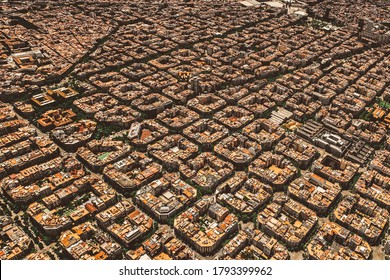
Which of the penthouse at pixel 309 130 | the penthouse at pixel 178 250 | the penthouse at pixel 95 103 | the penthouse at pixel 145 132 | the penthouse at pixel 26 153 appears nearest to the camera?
the penthouse at pixel 178 250

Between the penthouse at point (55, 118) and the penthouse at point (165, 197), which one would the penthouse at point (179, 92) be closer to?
the penthouse at point (55, 118)

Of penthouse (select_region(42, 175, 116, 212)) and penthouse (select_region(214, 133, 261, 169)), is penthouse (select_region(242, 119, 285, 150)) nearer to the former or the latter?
penthouse (select_region(214, 133, 261, 169))

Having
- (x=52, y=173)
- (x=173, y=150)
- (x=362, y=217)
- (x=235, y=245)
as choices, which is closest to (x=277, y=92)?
(x=173, y=150)

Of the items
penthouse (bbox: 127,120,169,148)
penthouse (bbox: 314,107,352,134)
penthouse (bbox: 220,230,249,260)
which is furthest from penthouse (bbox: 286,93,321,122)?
penthouse (bbox: 220,230,249,260)

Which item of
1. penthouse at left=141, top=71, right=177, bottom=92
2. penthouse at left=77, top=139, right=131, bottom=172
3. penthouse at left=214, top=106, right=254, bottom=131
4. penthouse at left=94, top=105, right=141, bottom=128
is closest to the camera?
penthouse at left=77, top=139, right=131, bottom=172

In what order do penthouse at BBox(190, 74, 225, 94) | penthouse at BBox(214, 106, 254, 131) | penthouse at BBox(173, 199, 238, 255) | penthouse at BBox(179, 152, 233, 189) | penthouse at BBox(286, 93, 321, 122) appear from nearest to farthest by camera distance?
penthouse at BBox(173, 199, 238, 255) < penthouse at BBox(179, 152, 233, 189) < penthouse at BBox(214, 106, 254, 131) < penthouse at BBox(286, 93, 321, 122) < penthouse at BBox(190, 74, 225, 94)

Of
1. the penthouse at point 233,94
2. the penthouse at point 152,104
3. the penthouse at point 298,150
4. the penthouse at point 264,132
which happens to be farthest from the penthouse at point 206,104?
the penthouse at point 298,150

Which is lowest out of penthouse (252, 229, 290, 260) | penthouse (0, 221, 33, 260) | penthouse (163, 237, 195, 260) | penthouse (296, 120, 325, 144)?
penthouse (296, 120, 325, 144)
